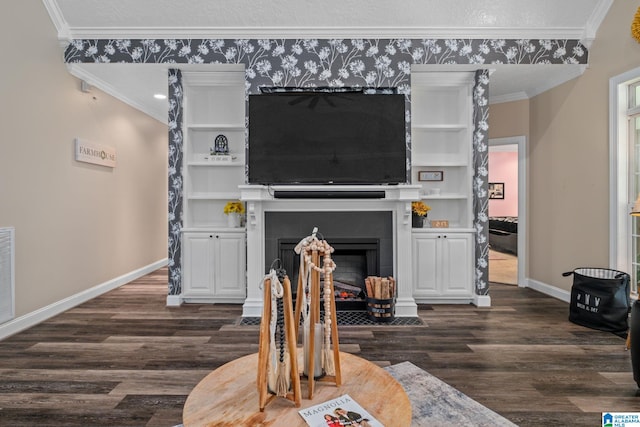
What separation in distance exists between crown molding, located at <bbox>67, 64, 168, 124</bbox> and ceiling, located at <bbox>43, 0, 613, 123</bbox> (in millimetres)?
21

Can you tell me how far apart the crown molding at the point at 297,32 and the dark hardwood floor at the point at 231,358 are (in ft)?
9.28

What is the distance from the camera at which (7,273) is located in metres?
3.01

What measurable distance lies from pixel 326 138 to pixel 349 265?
137 cm

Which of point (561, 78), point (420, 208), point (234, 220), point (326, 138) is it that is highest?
point (561, 78)

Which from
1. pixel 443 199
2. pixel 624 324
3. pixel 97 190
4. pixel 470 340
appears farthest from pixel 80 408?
pixel 624 324

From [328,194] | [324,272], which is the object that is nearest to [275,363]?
[324,272]

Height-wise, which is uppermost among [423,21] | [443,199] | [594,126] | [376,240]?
[423,21]

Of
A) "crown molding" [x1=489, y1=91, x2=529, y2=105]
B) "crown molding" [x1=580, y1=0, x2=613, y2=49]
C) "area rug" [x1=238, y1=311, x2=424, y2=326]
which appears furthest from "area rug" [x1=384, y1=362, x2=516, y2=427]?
"crown molding" [x1=489, y1=91, x2=529, y2=105]

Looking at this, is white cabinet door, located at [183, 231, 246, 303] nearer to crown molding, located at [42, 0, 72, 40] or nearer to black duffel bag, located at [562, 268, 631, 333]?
crown molding, located at [42, 0, 72, 40]

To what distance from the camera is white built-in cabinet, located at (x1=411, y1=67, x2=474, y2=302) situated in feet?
12.8

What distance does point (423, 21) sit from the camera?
3.62 m

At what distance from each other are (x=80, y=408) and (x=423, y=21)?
163 inches

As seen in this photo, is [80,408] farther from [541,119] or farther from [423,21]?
[541,119]

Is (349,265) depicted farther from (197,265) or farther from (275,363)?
(275,363)
